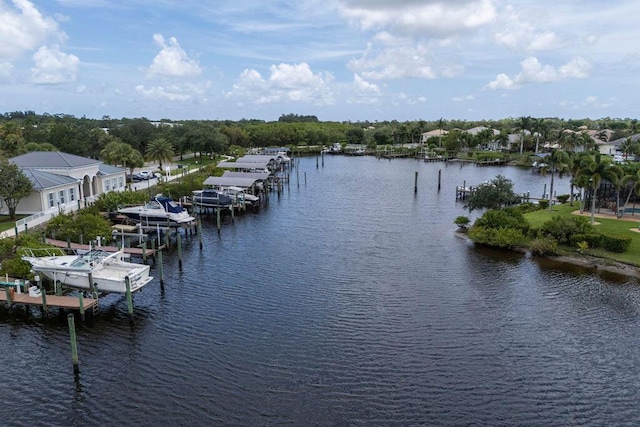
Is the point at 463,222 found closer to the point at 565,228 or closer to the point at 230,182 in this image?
the point at 565,228

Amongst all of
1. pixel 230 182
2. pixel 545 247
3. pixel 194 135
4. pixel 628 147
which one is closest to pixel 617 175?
pixel 545 247

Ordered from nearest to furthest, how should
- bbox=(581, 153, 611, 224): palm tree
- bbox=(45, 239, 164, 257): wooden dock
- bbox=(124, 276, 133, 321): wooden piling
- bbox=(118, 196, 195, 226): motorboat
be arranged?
bbox=(124, 276, 133, 321): wooden piling
bbox=(45, 239, 164, 257): wooden dock
bbox=(581, 153, 611, 224): palm tree
bbox=(118, 196, 195, 226): motorboat

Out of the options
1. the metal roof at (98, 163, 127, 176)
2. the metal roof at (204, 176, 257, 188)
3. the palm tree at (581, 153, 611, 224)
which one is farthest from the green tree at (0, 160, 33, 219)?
the palm tree at (581, 153, 611, 224)

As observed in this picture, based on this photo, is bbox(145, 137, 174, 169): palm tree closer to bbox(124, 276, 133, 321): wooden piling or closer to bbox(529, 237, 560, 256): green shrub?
bbox(124, 276, 133, 321): wooden piling

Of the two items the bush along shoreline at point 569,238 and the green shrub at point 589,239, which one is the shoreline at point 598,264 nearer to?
the bush along shoreline at point 569,238

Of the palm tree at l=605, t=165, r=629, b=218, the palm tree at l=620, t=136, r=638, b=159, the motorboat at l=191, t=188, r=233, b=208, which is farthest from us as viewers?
the palm tree at l=620, t=136, r=638, b=159

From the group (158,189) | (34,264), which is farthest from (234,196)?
(34,264)
